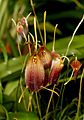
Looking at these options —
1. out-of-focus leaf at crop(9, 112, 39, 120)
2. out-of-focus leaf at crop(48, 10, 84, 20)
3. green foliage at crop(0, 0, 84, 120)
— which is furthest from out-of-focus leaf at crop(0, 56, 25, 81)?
out-of-focus leaf at crop(48, 10, 84, 20)

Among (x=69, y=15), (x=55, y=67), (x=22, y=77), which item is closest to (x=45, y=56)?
(x=55, y=67)

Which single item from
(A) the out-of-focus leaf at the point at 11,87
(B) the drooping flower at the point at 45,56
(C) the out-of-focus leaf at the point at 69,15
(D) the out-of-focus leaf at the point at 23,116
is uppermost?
(B) the drooping flower at the point at 45,56

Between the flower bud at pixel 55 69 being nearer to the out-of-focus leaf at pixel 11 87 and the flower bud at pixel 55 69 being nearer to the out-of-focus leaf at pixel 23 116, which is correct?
the out-of-focus leaf at pixel 23 116

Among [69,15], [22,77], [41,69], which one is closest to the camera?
[41,69]

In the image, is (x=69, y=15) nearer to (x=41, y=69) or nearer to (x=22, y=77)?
(x=22, y=77)

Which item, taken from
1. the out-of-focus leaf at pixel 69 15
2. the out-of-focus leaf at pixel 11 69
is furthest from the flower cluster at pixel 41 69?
the out-of-focus leaf at pixel 69 15

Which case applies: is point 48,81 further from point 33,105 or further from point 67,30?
point 67,30

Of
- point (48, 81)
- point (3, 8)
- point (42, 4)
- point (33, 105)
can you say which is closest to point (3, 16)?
point (3, 8)

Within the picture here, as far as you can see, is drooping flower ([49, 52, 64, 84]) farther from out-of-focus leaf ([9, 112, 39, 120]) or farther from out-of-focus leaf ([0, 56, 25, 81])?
out-of-focus leaf ([0, 56, 25, 81])
